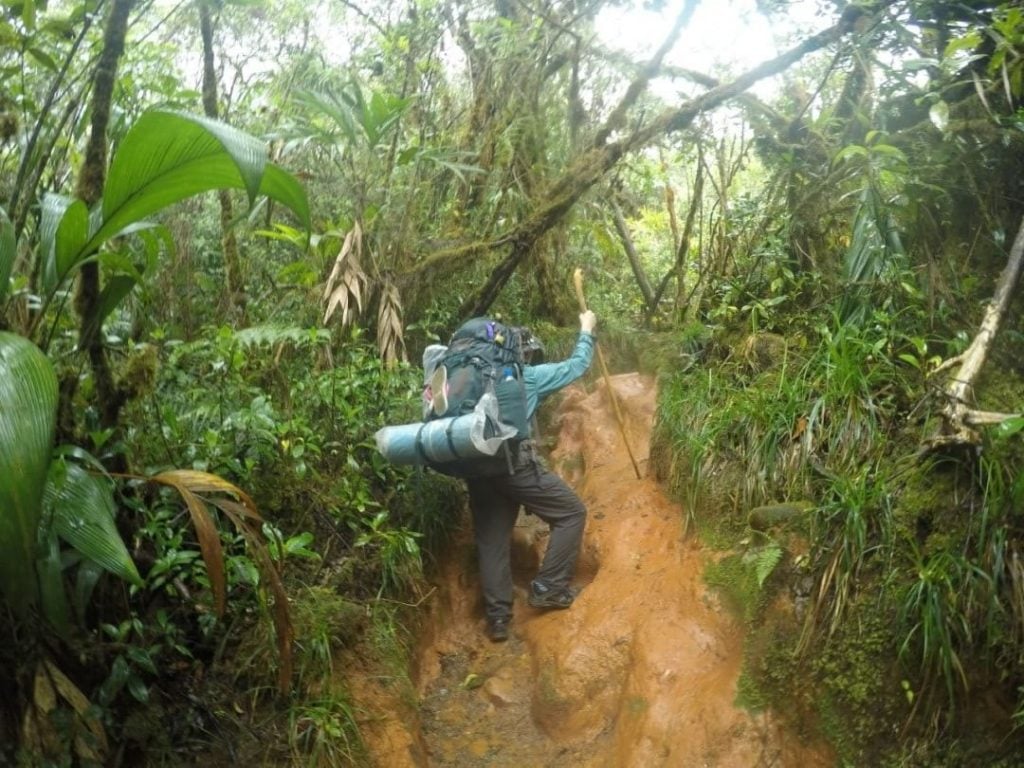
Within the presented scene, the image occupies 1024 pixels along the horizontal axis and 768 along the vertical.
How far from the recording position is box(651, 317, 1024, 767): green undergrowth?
12.2 ft

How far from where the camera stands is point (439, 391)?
18.1 ft

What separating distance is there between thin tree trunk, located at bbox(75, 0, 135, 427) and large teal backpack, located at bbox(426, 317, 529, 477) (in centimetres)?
225

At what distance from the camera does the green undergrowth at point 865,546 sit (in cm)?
373

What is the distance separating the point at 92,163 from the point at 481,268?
14.0 ft

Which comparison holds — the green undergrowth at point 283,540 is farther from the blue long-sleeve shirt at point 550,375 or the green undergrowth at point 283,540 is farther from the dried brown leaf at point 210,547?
the blue long-sleeve shirt at point 550,375

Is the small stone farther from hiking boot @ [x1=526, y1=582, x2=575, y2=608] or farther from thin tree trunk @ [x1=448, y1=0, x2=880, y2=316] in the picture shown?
thin tree trunk @ [x1=448, y1=0, x2=880, y2=316]

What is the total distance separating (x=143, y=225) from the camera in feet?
11.2

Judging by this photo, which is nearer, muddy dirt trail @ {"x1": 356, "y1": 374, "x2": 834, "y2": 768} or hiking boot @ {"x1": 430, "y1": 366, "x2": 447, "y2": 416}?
muddy dirt trail @ {"x1": 356, "y1": 374, "x2": 834, "y2": 768}

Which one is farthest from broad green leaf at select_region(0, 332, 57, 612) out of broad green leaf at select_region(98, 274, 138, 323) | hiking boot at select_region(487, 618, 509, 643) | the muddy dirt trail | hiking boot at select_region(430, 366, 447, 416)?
hiking boot at select_region(487, 618, 509, 643)

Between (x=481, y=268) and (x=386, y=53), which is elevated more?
(x=386, y=53)

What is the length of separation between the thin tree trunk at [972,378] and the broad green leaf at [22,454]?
3.74 meters

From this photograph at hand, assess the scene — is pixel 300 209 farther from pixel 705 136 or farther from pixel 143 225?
pixel 705 136

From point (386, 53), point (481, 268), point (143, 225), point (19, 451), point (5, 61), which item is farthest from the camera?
point (386, 53)

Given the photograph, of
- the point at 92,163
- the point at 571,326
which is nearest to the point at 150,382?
the point at 92,163
